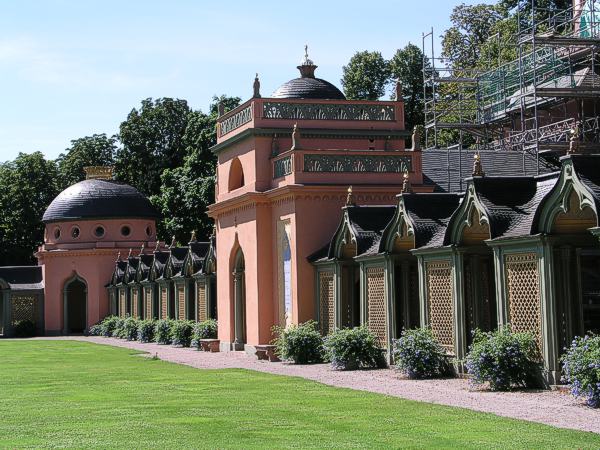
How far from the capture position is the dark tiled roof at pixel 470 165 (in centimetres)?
3297

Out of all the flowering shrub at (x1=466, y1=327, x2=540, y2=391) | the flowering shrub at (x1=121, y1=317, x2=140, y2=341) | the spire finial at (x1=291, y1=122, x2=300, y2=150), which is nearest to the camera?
the flowering shrub at (x1=466, y1=327, x2=540, y2=391)

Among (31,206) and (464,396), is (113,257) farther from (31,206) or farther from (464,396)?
(464,396)

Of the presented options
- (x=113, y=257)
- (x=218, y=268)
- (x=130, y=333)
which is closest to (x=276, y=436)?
(x=218, y=268)

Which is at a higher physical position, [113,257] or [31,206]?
[31,206]

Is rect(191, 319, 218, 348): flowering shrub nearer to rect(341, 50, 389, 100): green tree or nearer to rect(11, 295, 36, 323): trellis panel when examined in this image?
rect(11, 295, 36, 323): trellis panel

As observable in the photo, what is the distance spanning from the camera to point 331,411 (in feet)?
49.3

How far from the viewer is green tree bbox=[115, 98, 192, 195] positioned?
73.1 meters

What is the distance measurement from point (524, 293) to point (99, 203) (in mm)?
43223

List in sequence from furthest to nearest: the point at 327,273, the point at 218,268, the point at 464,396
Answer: the point at 218,268 → the point at 327,273 → the point at 464,396

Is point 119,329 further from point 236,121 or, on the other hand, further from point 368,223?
point 368,223

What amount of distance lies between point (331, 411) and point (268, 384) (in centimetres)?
516

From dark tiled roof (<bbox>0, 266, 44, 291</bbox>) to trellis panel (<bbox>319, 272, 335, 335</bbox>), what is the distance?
3529cm

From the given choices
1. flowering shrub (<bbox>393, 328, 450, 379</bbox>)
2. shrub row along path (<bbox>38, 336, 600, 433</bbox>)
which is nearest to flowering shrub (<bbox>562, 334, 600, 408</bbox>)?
shrub row along path (<bbox>38, 336, 600, 433</bbox>)

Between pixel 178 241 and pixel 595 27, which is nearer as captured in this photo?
pixel 595 27
